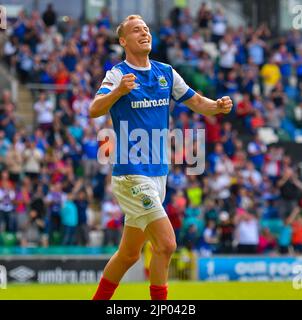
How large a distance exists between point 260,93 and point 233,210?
20.2 feet

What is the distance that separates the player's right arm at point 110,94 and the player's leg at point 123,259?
3.95 ft

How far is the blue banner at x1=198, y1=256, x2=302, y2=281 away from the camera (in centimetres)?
2350

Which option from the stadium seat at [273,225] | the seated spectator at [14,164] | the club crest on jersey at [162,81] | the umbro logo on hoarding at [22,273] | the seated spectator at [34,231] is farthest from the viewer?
the stadium seat at [273,225]

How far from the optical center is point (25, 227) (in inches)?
928

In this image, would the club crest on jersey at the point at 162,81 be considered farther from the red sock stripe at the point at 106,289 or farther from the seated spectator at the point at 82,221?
the seated spectator at the point at 82,221

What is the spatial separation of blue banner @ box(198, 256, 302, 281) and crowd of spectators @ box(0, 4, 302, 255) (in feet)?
2.84

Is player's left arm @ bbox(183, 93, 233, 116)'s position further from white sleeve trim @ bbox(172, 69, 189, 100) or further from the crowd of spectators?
the crowd of spectators

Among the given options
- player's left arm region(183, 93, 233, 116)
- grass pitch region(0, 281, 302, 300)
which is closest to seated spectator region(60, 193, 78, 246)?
grass pitch region(0, 281, 302, 300)

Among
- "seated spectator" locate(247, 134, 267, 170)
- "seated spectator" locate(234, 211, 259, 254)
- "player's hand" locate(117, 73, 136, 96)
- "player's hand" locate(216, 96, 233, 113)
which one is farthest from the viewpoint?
"seated spectator" locate(247, 134, 267, 170)

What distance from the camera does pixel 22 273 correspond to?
22.5 m

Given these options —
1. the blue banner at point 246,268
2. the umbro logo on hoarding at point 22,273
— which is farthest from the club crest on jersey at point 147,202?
the blue banner at point 246,268

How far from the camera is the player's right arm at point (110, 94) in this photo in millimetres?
9749
